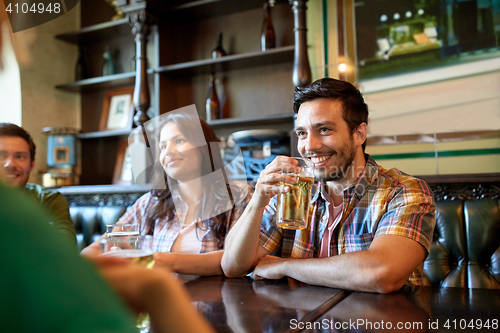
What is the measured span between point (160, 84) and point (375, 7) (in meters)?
1.60

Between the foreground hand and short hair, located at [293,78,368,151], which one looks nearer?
the foreground hand

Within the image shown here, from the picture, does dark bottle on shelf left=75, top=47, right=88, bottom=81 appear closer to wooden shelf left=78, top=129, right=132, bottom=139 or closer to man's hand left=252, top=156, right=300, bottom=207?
wooden shelf left=78, top=129, right=132, bottom=139

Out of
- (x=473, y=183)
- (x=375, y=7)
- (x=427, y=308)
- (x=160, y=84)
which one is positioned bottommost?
(x=427, y=308)

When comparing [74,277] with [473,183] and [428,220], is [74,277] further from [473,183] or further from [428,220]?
[473,183]

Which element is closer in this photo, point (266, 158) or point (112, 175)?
point (266, 158)

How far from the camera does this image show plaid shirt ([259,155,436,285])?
1292 mm

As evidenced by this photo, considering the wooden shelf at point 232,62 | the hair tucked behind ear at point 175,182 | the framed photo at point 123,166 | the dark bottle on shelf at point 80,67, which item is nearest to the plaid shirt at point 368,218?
the hair tucked behind ear at point 175,182

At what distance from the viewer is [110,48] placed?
11.8 feet

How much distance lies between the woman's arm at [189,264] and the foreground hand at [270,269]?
0.65 ft

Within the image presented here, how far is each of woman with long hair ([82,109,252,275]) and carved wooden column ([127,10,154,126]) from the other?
92 centimetres

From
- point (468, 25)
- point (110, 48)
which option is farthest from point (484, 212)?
point (110, 48)

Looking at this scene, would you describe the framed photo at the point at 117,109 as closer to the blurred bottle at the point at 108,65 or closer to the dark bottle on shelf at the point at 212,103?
the blurred bottle at the point at 108,65

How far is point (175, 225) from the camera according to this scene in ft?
6.05

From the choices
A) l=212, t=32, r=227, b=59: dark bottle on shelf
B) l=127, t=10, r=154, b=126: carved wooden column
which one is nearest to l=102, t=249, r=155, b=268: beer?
l=127, t=10, r=154, b=126: carved wooden column
